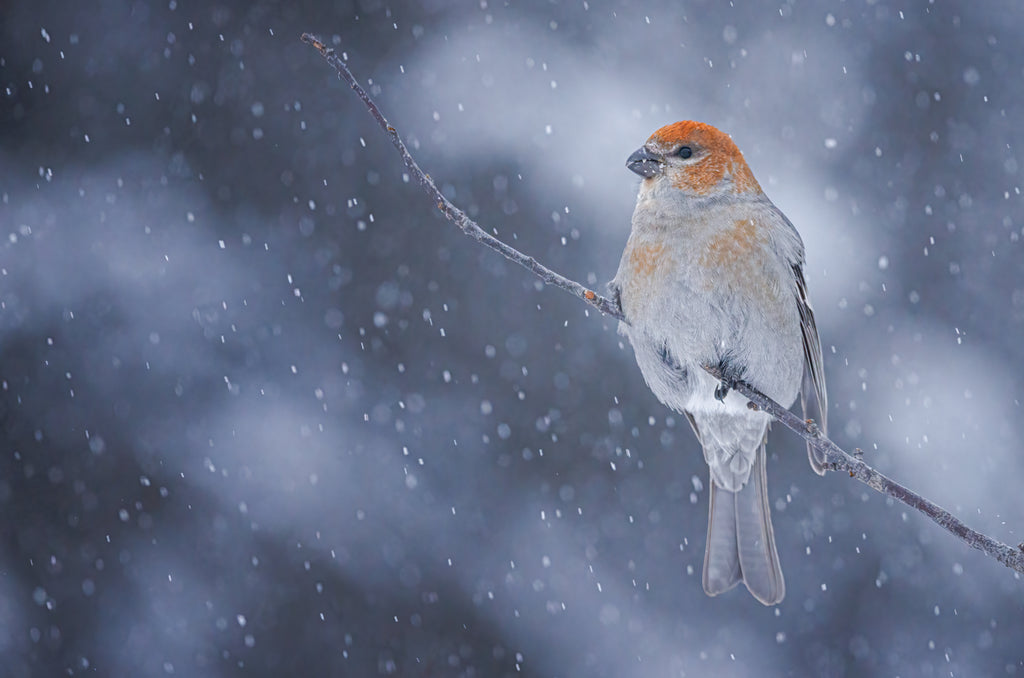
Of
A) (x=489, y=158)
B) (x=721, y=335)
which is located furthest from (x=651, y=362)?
(x=489, y=158)

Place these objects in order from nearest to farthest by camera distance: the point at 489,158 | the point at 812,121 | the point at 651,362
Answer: the point at 651,362 < the point at 489,158 < the point at 812,121

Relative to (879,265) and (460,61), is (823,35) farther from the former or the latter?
(460,61)

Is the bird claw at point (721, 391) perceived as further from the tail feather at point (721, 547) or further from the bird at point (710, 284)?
the tail feather at point (721, 547)

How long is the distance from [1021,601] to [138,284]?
24.6 ft

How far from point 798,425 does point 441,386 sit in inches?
215

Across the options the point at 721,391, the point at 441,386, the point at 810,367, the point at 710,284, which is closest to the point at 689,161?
the point at 710,284

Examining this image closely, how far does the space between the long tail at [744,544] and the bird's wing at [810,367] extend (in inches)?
9.5

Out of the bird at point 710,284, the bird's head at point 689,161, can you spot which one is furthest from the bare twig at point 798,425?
the bird's head at point 689,161

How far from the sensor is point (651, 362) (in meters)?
2.74

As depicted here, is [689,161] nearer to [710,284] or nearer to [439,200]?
[710,284]

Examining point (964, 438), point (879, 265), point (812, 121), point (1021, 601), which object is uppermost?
point (812, 121)

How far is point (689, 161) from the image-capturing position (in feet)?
8.52

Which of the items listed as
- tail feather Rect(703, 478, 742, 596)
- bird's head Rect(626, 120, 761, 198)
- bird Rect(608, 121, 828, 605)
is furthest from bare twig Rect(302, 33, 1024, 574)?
tail feather Rect(703, 478, 742, 596)

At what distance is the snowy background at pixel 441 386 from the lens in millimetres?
6922
